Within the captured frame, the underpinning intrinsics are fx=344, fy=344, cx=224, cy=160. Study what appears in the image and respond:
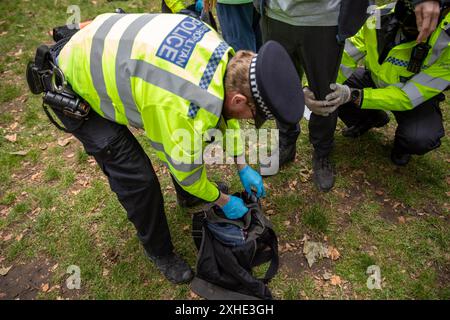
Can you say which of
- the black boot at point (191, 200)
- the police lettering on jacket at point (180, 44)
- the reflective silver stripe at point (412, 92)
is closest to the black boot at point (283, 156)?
the black boot at point (191, 200)

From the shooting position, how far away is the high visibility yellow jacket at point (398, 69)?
2455 mm

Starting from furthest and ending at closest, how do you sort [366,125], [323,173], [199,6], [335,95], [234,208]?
1. [199,6]
2. [366,125]
3. [323,173]
4. [335,95]
5. [234,208]

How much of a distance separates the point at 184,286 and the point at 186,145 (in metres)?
1.32

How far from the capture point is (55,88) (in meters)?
1.85

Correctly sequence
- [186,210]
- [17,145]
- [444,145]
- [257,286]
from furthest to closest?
[17,145] → [444,145] → [186,210] → [257,286]

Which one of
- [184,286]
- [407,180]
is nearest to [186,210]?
[184,286]

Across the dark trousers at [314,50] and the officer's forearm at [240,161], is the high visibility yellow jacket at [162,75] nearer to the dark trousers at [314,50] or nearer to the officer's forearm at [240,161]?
the officer's forearm at [240,161]

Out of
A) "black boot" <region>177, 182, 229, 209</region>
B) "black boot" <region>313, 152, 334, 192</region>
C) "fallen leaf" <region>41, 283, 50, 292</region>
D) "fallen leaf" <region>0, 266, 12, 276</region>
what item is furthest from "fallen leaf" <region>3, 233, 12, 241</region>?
"black boot" <region>313, 152, 334, 192</region>

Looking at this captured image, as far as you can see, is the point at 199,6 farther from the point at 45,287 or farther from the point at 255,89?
the point at 45,287

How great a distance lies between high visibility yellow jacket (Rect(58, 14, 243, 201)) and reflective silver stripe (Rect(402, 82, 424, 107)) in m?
1.65

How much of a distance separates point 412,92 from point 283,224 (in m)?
1.42

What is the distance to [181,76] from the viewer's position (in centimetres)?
155

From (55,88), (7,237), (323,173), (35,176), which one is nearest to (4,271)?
(7,237)
